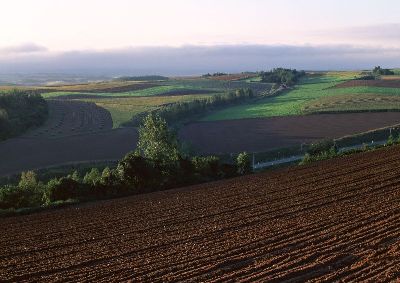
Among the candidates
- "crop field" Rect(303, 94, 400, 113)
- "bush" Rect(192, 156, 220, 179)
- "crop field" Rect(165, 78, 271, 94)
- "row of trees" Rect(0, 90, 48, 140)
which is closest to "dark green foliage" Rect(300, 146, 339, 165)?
"bush" Rect(192, 156, 220, 179)

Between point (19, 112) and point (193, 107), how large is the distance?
25049 millimetres

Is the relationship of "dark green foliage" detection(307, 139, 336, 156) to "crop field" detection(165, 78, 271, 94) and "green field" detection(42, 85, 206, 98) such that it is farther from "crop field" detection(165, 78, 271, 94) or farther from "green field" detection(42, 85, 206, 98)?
"green field" detection(42, 85, 206, 98)

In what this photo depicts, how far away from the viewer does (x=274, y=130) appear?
226 ft

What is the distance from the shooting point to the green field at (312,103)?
82438 millimetres

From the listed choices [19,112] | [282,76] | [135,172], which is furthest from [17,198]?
[282,76]

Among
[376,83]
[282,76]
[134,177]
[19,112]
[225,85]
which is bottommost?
[134,177]

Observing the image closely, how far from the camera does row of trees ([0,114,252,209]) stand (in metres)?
37.3

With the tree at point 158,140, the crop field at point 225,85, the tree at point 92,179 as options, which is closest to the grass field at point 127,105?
the crop field at point 225,85

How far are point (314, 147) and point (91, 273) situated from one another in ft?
115

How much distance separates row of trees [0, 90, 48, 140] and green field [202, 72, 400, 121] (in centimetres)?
2331

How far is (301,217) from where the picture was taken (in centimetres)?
2677

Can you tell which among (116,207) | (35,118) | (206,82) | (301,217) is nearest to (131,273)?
(301,217)

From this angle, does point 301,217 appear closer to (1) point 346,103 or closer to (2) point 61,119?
(2) point 61,119

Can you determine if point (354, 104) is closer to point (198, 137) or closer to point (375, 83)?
point (375, 83)
